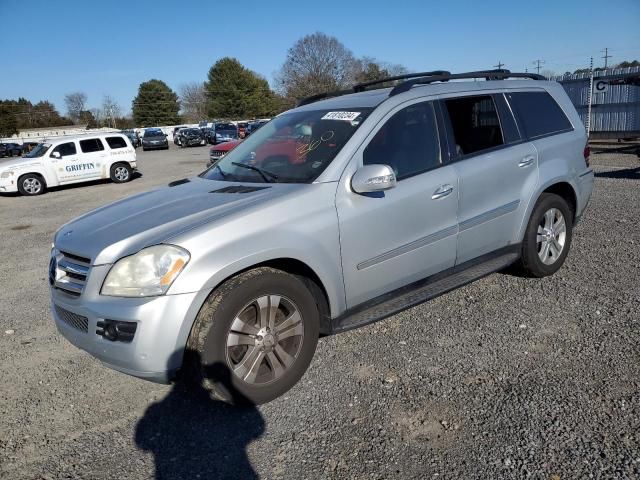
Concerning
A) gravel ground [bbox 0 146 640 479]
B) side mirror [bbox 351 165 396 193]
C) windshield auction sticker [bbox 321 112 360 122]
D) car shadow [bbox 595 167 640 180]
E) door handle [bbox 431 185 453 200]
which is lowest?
car shadow [bbox 595 167 640 180]

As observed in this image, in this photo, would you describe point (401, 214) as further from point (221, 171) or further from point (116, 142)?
point (116, 142)

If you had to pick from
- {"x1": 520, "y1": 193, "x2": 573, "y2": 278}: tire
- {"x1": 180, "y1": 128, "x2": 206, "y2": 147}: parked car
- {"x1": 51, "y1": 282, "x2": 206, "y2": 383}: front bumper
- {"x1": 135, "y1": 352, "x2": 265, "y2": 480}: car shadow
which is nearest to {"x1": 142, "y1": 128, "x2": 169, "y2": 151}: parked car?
{"x1": 180, "y1": 128, "x2": 206, "y2": 147}: parked car

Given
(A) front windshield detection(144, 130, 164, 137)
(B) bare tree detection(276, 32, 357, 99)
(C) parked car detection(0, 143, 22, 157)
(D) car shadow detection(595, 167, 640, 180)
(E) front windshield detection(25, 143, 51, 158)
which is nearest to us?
(D) car shadow detection(595, 167, 640, 180)

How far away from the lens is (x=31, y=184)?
600 inches

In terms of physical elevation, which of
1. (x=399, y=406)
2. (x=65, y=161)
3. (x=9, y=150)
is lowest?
(x=399, y=406)

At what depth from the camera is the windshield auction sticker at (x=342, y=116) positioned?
360 centimetres

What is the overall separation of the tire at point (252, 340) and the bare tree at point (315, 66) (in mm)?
61753

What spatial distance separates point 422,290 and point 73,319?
2314mm

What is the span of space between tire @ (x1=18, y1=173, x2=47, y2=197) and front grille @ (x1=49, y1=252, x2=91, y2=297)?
45.9ft

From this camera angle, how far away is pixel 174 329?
2.64m

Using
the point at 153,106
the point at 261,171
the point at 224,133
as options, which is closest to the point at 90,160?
the point at 261,171

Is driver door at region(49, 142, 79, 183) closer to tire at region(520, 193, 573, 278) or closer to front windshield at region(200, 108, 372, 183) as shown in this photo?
front windshield at region(200, 108, 372, 183)

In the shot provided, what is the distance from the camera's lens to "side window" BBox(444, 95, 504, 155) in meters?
3.94

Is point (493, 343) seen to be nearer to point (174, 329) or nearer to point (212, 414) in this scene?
point (212, 414)
